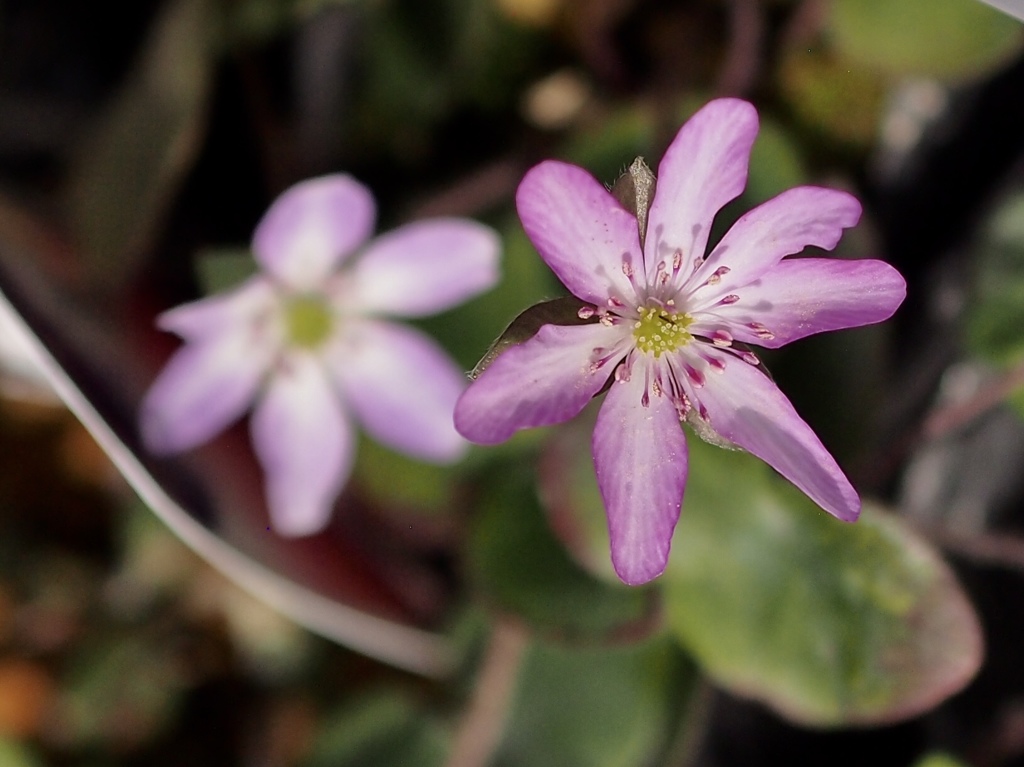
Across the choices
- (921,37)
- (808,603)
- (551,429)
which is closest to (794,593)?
(808,603)

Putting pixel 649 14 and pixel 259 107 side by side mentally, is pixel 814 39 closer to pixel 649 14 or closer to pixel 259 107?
pixel 649 14

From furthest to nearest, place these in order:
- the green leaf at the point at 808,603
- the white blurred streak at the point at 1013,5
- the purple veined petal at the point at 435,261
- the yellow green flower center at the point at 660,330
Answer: the purple veined petal at the point at 435,261
the green leaf at the point at 808,603
the yellow green flower center at the point at 660,330
the white blurred streak at the point at 1013,5

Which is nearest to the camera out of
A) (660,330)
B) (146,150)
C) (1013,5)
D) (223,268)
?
(1013,5)

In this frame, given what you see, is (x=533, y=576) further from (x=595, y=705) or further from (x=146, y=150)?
(x=146, y=150)

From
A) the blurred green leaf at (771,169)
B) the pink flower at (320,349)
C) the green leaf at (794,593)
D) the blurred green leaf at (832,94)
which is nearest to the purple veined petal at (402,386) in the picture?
the pink flower at (320,349)

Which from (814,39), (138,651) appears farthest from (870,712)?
A: (138,651)

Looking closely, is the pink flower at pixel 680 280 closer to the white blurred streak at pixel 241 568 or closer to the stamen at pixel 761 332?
the stamen at pixel 761 332
